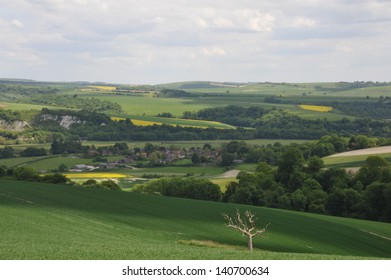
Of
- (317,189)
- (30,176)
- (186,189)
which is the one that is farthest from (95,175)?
(317,189)

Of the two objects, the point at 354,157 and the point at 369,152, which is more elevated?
the point at 369,152

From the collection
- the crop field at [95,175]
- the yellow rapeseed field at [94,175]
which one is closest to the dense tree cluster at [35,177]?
the crop field at [95,175]

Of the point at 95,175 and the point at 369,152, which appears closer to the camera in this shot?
the point at 95,175

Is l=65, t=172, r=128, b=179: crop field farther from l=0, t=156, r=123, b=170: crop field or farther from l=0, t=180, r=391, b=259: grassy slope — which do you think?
l=0, t=180, r=391, b=259: grassy slope

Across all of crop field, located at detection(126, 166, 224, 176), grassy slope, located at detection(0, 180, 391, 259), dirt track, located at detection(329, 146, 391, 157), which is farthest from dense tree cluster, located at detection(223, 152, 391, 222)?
dirt track, located at detection(329, 146, 391, 157)

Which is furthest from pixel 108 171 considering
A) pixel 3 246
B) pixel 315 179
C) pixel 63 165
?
pixel 3 246

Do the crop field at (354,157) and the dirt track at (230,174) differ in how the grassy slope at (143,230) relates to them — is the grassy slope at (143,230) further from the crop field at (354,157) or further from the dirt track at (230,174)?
the dirt track at (230,174)

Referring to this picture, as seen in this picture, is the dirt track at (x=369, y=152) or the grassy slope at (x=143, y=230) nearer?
the grassy slope at (x=143, y=230)

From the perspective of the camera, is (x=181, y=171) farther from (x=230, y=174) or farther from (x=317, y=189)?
(x=317, y=189)
